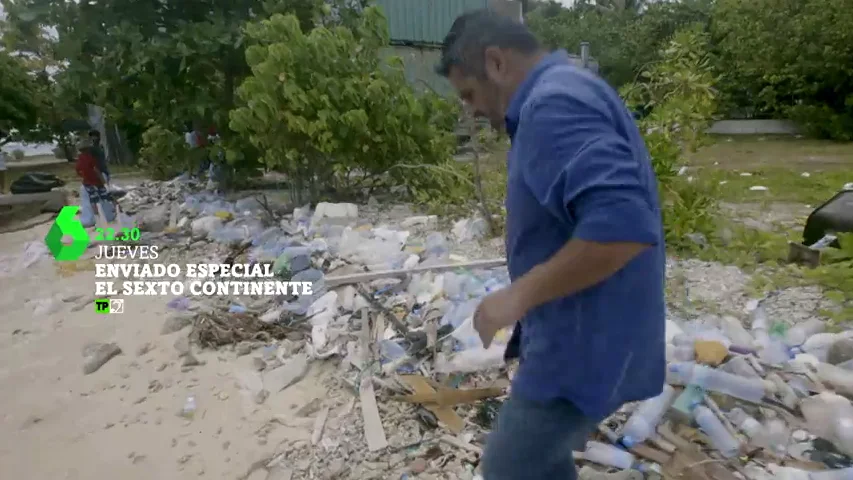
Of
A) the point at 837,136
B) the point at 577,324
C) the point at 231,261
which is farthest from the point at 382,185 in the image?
the point at 837,136

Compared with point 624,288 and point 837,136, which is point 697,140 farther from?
point 837,136

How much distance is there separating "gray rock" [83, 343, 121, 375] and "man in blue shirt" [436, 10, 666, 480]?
2999 millimetres

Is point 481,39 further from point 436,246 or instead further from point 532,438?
point 436,246

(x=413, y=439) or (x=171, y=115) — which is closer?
(x=413, y=439)

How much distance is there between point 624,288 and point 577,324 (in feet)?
0.39

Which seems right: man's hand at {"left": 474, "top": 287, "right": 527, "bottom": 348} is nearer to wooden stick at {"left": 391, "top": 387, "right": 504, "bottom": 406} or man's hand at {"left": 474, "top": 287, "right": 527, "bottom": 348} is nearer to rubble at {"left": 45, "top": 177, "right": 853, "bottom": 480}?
rubble at {"left": 45, "top": 177, "right": 853, "bottom": 480}

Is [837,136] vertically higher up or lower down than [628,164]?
lower down

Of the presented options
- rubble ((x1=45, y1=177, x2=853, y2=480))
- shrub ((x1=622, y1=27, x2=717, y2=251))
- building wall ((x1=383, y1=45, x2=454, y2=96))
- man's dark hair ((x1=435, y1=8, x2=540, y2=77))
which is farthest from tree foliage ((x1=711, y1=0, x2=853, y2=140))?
man's dark hair ((x1=435, y1=8, x2=540, y2=77))

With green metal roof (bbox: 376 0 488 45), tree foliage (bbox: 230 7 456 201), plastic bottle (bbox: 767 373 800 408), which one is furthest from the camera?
green metal roof (bbox: 376 0 488 45)

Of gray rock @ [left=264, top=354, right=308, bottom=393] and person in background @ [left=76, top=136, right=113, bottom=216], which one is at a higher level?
person in background @ [left=76, top=136, right=113, bottom=216]

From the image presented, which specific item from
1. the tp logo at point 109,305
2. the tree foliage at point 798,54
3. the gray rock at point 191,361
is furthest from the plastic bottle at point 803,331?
the tree foliage at point 798,54

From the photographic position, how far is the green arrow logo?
618cm

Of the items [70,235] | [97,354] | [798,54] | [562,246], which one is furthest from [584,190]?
[798,54]

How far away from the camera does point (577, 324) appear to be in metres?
1.24
